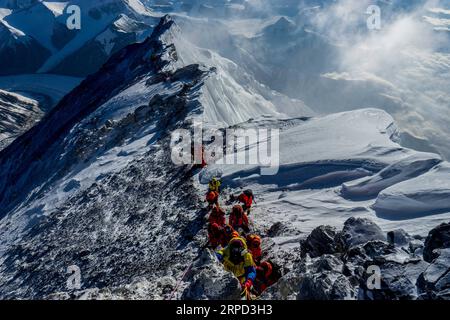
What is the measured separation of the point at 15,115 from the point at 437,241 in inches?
7217

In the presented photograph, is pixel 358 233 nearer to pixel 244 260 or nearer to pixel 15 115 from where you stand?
pixel 244 260

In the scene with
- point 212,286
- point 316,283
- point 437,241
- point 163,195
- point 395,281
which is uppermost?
point 437,241

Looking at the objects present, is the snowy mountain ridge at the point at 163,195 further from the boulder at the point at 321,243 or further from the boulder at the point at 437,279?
the boulder at the point at 437,279

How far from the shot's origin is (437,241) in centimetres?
1234

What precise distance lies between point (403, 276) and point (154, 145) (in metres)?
24.9

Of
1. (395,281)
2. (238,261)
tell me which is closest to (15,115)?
(238,261)

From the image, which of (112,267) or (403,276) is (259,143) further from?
(403,276)

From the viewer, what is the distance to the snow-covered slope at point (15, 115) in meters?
160

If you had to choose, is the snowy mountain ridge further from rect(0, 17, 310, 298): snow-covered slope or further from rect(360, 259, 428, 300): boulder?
rect(360, 259, 428, 300): boulder

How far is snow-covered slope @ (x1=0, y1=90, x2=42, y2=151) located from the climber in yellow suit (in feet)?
503

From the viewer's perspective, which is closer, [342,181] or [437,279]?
[437,279]

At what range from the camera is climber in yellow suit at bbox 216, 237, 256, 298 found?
13.9 meters

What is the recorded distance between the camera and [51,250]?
82.8 ft
